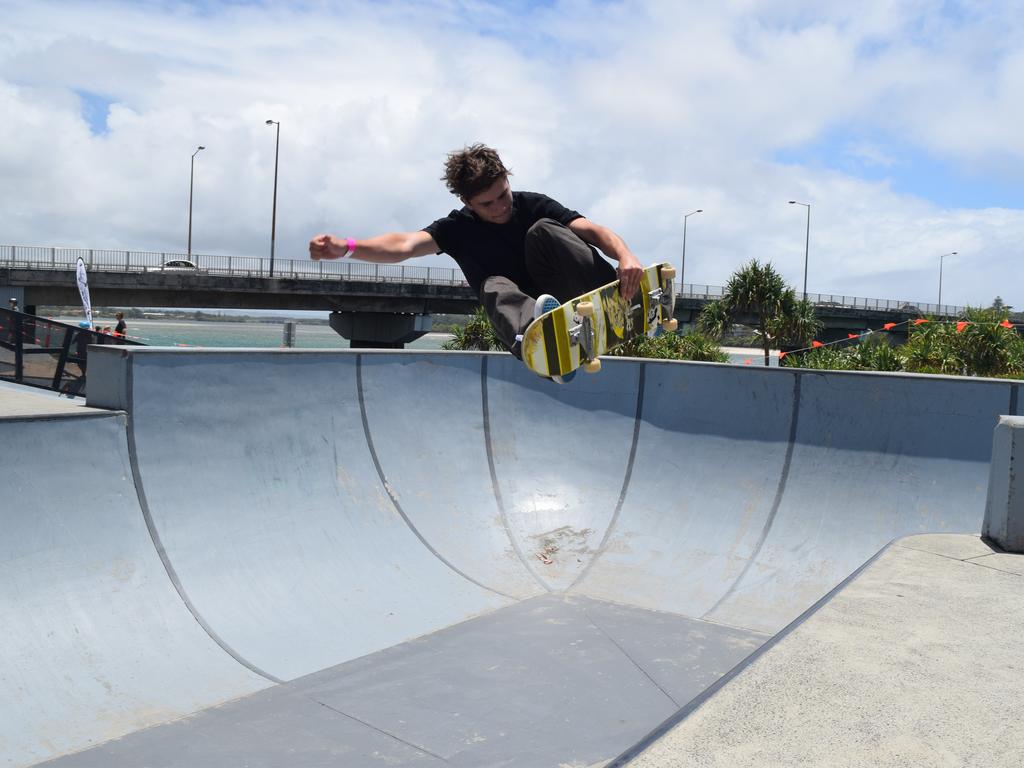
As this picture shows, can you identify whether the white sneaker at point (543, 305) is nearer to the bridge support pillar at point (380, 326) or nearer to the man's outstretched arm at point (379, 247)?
the man's outstretched arm at point (379, 247)

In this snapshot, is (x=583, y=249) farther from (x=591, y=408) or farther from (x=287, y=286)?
(x=287, y=286)

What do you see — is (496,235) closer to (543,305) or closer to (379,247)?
(543,305)

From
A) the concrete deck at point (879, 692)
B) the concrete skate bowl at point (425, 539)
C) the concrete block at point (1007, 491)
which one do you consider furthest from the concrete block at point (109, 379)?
the concrete block at point (1007, 491)

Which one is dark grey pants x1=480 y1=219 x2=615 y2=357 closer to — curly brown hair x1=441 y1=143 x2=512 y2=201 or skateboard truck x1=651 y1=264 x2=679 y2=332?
curly brown hair x1=441 y1=143 x2=512 y2=201

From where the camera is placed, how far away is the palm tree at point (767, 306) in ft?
115

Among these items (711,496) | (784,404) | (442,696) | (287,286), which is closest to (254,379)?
(442,696)

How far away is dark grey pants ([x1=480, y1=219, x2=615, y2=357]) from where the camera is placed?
5.95 metres

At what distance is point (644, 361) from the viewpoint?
8594mm

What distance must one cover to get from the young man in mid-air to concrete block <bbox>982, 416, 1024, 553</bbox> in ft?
8.40

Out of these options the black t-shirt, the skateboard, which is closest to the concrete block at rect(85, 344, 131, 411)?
the black t-shirt

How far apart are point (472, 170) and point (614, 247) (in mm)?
1167

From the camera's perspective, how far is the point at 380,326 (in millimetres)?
41000

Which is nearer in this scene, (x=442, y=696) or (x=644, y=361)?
(x=442, y=696)

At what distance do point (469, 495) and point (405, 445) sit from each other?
2.49 feet
